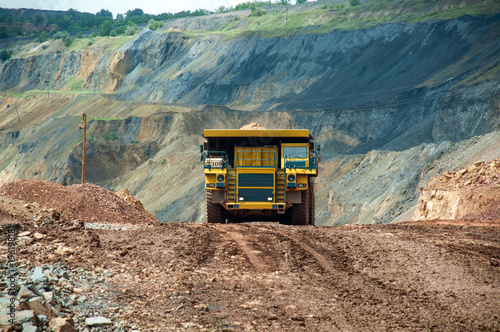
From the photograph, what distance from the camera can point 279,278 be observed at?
9.73 meters

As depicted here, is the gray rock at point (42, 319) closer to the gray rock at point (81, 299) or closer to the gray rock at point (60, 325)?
the gray rock at point (60, 325)

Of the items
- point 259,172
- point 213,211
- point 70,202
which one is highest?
point 259,172

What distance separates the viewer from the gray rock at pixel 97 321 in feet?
22.7

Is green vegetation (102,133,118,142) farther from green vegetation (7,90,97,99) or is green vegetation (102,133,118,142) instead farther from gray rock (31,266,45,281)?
gray rock (31,266,45,281)

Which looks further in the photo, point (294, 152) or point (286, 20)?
point (286, 20)

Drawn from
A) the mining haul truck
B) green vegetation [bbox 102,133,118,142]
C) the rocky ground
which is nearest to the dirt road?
the rocky ground

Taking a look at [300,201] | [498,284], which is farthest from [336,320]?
[300,201]

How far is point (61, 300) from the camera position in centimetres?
738

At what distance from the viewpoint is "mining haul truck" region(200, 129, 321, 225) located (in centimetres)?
1722

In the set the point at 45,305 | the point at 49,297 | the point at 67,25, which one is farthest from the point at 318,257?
the point at 67,25

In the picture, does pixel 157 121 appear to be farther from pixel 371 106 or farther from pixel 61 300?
pixel 61 300

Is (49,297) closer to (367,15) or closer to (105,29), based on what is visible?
(367,15)

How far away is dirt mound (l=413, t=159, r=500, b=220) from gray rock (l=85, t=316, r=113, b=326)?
1315cm

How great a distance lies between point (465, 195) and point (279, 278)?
39.5 feet
